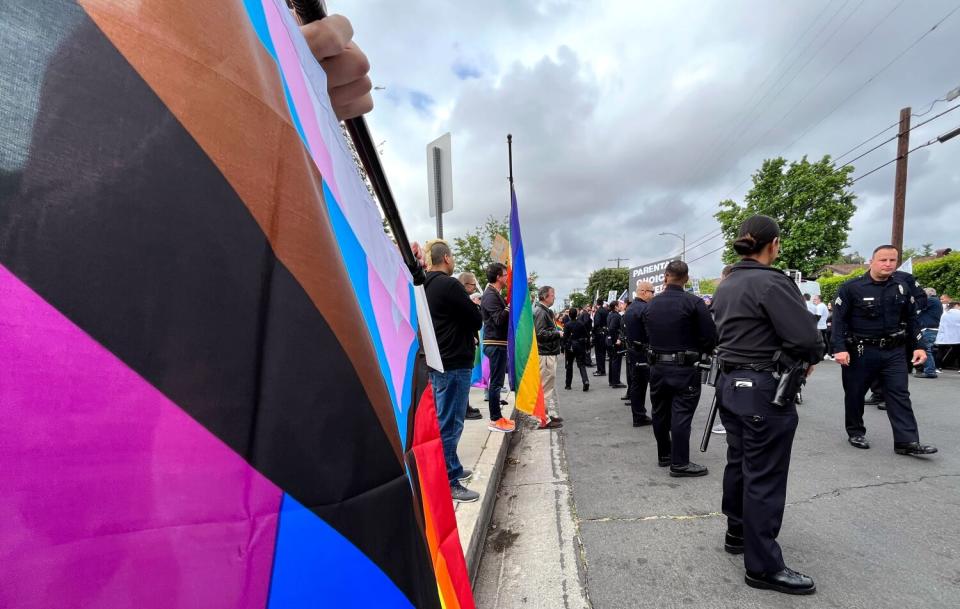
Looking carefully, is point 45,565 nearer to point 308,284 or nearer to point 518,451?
point 308,284

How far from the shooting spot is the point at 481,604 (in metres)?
2.51

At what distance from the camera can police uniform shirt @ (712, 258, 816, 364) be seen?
2512 millimetres

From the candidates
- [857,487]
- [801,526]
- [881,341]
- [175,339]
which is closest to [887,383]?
[881,341]

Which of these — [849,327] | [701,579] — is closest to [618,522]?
[701,579]

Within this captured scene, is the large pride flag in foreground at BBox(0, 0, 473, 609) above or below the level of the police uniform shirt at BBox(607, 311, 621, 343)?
above

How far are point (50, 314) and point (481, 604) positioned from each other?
8.72 feet

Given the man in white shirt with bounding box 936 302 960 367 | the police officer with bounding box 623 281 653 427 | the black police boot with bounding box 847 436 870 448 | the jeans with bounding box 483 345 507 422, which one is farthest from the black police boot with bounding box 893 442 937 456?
the man in white shirt with bounding box 936 302 960 367

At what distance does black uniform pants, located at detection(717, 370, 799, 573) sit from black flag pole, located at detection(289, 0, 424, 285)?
2.21 m

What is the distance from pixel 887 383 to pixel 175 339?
5.79 m

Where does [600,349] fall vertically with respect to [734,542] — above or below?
below

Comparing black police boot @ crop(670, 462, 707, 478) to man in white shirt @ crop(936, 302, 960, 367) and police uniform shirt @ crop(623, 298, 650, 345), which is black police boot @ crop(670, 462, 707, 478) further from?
man in white shirt @ crop(936, 302, 960, 367)

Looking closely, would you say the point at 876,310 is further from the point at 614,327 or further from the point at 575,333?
the point at 575,333

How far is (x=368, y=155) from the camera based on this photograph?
1.16m

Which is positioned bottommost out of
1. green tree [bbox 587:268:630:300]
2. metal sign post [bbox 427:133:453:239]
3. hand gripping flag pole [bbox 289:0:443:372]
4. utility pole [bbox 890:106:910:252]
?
green tree [bbox 587:268:630:300]
